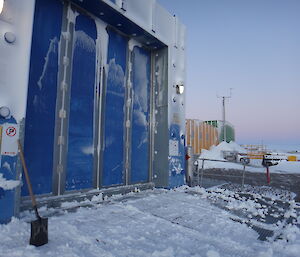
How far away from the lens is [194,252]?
2404 mm

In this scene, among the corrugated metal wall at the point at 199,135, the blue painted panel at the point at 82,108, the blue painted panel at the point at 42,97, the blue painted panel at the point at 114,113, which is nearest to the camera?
the blue painted panel at the point at 42,97

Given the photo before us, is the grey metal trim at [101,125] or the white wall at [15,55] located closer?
the white wall at [15,55]

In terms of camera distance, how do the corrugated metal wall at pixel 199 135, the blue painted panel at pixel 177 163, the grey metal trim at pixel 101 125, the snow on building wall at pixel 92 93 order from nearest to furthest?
1. the snow on building wall at pixel 92 93
2. the grey metal trim at pixel 101 125
3. the blue painted panel at pixel 177 163
4. the corrugated metal wall at pixel 199 135

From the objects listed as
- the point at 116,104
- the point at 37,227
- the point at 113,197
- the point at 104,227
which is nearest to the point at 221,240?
the point at 104,227

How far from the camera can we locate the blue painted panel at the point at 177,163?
20.4 feet

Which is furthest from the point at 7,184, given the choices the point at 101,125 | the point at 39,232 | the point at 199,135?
the point at 199,135

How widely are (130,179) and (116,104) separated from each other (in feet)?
6.44

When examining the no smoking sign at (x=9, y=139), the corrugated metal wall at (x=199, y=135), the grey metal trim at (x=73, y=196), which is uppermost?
the corrugated metal wall at (x=199, y=135)

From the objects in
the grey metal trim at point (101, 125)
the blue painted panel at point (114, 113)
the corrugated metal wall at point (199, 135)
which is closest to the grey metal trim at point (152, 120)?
the blue painted panel at point (114, 113)

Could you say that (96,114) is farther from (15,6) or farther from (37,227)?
(37,227)

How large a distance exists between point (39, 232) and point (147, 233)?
1.29 meters

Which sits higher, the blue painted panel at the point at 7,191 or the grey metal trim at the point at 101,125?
the grey metal trim at the point at 101,125

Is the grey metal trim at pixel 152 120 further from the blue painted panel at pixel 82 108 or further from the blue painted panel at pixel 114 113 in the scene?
the blue painted panel at pixel 82 108

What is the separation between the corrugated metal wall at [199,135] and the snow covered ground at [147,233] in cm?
1398
